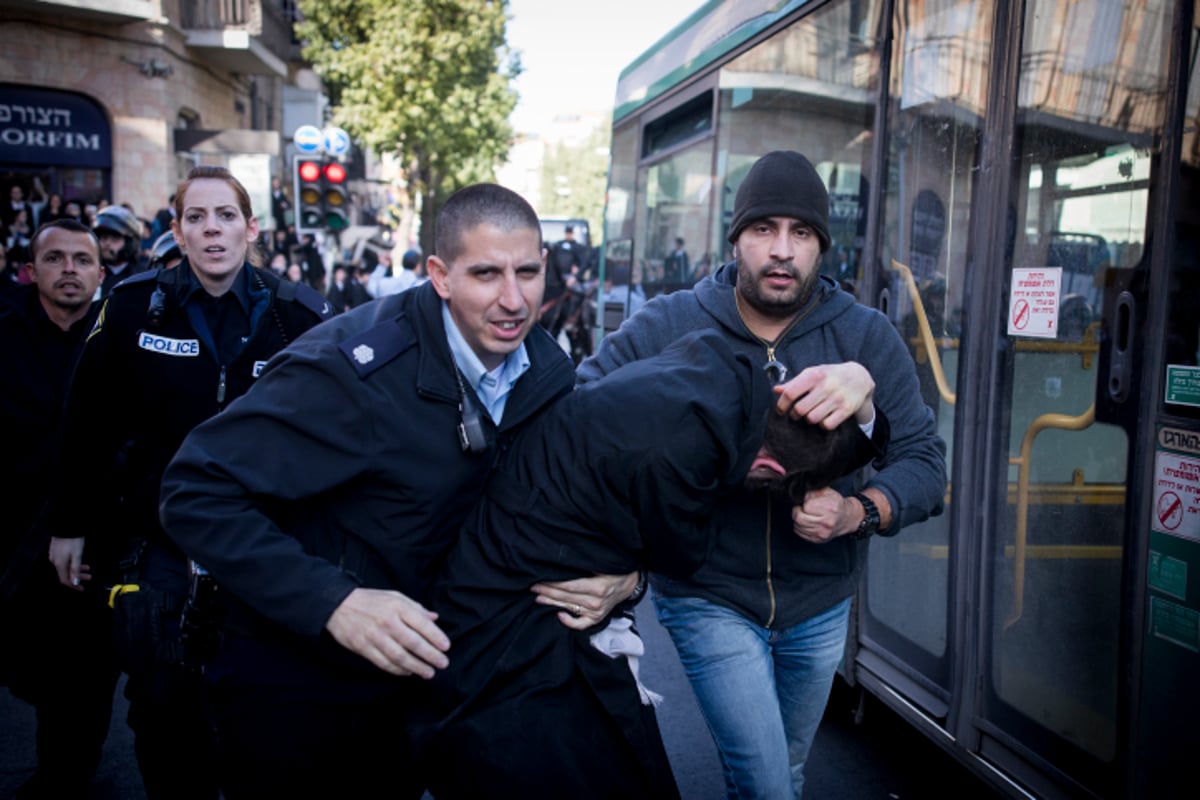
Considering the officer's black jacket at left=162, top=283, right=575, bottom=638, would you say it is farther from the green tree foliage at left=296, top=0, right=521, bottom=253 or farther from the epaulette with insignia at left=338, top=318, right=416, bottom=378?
the green tree foliage at left=296, top=0, right=521, bottom=253

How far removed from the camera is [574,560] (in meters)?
1.99

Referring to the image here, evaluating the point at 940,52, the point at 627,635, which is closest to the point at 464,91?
the point at 940,52

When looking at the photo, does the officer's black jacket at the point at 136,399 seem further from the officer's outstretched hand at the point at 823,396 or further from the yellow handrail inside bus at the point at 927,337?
the yellow handrail inside bus at the point at 927,337

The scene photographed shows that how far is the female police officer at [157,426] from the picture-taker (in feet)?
9.91

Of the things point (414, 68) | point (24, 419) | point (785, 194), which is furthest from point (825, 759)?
point (414, 68)

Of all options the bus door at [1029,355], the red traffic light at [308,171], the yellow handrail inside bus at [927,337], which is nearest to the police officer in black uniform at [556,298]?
the red traffic light at [308,171]

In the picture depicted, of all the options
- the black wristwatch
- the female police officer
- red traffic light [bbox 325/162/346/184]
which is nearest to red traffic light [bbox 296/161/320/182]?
red traffic light [bbox 325/162/346/184]

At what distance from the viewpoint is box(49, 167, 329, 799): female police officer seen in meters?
3.02

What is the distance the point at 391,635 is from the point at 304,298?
1799 mm

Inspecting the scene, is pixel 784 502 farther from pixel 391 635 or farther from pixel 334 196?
pixel 334 196

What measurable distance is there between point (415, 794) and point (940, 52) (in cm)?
288

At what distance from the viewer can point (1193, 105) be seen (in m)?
2.47

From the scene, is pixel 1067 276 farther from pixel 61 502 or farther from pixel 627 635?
pixel 61 502

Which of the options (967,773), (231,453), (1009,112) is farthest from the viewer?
(967,773)
